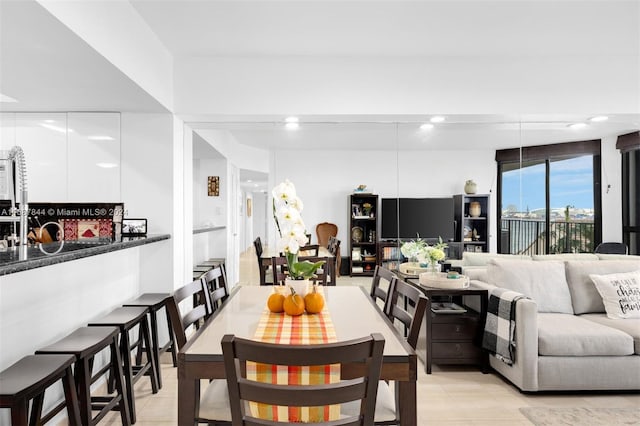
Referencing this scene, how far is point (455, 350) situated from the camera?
328 centimetres

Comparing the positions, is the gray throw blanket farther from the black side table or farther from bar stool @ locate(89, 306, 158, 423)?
bar stool @ locate(89, 306, 158, 423)

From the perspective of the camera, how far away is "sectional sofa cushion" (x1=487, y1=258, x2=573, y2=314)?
3.43 meters

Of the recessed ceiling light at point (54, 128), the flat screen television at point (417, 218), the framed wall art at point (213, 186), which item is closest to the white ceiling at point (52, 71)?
the recessed ceiling light at point (54, 128)

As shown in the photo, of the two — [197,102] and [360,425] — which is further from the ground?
[197,102]

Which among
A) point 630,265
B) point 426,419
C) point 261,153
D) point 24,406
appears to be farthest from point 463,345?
point 24,406

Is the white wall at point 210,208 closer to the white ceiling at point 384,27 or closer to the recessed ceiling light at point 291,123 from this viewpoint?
the recessed ceiling light at point 291,123

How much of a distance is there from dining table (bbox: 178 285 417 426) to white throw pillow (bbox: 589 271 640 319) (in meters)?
2.24

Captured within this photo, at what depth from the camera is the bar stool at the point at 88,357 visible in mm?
1976

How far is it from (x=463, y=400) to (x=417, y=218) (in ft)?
5.63

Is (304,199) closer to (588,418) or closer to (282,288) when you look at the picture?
(282,288)

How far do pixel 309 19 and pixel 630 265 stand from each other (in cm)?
338

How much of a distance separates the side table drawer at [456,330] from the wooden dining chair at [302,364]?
7.10ft

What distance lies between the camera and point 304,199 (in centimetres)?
410

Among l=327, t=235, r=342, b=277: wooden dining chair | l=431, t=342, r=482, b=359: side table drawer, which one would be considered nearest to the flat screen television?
l=327, t=235, r=342, b=277: wooden dining chair
